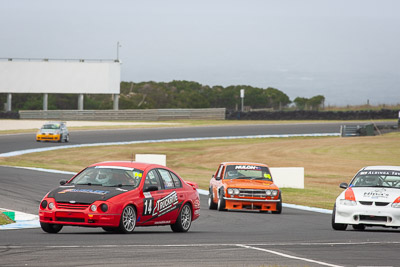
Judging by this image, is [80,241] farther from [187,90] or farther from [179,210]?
[187,90]

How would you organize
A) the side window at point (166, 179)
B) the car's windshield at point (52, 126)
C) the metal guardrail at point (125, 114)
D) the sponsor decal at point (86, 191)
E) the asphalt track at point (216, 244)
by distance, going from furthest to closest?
1. the metal guardrail at point (125, 114)
2. the car's windshield at point (52, 126)
3. the side window at point (166, 179)
4. the sponsor decal at point (86, 191)
5. the asphalt track at point (216, 244)

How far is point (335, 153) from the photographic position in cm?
4494

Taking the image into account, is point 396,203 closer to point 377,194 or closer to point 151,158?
point 377,194

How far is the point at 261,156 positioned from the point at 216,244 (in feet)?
102

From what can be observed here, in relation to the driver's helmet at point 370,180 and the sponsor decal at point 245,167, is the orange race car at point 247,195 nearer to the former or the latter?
the sponsor decal at point 245,167

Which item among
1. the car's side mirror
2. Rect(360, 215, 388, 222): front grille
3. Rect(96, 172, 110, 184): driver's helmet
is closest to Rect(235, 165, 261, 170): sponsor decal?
Rect(360, 215, 388, 222): front grille

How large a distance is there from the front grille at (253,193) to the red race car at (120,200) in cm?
486

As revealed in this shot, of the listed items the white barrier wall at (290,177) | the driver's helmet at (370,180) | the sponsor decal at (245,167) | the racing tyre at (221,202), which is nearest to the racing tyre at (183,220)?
the driver's helmet at (370,180)

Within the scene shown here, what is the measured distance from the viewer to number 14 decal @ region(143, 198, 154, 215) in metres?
13.6

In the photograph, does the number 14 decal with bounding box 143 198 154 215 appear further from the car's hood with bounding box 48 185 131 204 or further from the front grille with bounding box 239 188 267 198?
the front grille with bounding box 239 188 267 198

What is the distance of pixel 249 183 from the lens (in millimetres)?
20375

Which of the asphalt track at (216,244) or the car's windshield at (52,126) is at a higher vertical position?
the car's windshield at (52,126)

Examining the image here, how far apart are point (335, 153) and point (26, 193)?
86.5 ft

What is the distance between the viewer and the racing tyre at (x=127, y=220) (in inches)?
515
